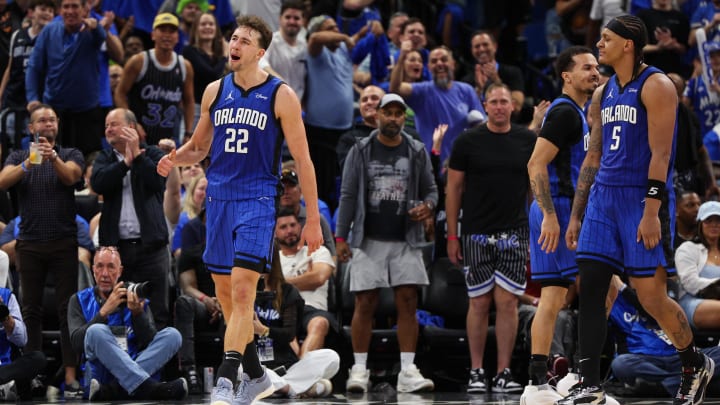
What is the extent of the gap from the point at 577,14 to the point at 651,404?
30.8ft

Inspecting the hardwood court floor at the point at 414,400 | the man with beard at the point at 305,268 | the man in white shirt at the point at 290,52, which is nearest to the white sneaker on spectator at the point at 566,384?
the hardwood court floor at the point at 414,400

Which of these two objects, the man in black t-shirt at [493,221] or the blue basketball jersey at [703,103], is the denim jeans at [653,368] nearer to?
the man in black t-shirt at [493,221]

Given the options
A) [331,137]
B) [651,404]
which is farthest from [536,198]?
[331,137]

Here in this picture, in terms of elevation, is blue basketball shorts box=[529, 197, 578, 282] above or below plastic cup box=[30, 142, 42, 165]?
below

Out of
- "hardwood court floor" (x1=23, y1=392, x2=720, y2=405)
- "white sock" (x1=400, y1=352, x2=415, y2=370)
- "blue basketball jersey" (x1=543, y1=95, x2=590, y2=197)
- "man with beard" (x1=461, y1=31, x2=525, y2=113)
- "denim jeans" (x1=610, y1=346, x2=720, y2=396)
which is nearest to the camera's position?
"blue basketball jersey" (x1=543, y1=95, x2=590, y2=197)

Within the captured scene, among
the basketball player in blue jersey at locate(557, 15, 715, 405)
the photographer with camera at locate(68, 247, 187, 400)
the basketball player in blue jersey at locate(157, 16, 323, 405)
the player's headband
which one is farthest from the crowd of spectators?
the player's headband

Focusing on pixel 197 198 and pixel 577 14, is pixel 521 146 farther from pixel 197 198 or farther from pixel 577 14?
pixel 577 14

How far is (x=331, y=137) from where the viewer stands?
13.5 m

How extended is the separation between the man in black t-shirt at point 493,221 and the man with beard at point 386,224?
0.33m

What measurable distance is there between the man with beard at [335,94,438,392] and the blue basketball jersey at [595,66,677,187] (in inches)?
131

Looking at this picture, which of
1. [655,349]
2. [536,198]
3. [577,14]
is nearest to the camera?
[536,198]

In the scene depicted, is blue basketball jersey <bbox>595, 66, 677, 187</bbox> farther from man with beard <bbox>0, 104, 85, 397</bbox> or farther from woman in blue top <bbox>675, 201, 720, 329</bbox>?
man with beard <bbox>0, 104, 85, 397</bbox>

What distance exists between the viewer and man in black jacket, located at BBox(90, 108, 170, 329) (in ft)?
34.5

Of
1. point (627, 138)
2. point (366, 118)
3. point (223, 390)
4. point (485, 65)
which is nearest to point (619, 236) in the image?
point (627, 138)
